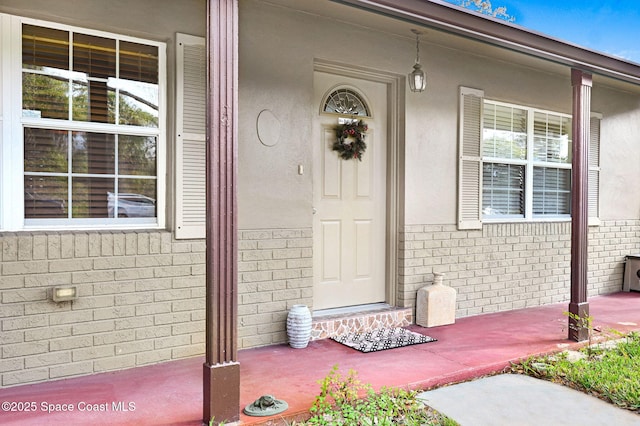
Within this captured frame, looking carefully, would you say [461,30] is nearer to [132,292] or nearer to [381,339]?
[381,339]

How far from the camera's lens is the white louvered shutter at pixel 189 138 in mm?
3732

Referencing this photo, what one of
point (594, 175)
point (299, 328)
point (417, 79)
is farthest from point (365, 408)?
point (594, 175)

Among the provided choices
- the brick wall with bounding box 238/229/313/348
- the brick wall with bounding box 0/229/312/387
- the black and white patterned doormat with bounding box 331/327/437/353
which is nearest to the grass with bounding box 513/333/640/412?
the black and white patterned doormat with bounding box 331/327/437/353

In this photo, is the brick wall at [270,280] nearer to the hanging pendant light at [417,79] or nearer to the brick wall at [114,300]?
the brick wall at [114,300]

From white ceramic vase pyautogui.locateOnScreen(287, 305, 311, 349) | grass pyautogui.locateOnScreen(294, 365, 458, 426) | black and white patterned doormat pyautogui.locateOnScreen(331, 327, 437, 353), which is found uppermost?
white ceramic vase pyautogui.locateOnScreen(287, 305, 311, 349)

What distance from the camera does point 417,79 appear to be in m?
4.58

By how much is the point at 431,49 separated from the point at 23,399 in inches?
181

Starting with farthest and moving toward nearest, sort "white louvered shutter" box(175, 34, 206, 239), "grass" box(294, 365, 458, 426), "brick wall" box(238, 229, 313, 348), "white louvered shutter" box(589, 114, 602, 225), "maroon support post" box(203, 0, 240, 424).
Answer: "white louvered shutter" box(589, 114, 602, 225)
"brick wall" box(238, 229, 313, 348)
"white louvered shutter" box(175, 34, 206, 239)
"grass" box(294, 365, 458, 426)
"maroon support post" box(203, 0, 240, 424)

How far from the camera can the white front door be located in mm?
4613

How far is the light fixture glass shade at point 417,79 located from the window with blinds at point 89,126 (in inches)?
90.2

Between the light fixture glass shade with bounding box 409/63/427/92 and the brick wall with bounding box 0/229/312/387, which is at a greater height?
the light fixture glass shade with bounding box 409/63/427/92

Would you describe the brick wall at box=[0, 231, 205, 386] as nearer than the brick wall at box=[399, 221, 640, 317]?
Yes

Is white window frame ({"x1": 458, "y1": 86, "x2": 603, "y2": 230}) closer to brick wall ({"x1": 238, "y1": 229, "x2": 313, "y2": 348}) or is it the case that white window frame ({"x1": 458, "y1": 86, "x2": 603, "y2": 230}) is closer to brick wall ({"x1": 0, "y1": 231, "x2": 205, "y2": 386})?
brick wall ({"x1": 238, "y1": 229, "x2": 313, "y2": 348})

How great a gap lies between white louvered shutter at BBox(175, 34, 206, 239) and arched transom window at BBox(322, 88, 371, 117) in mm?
1285
